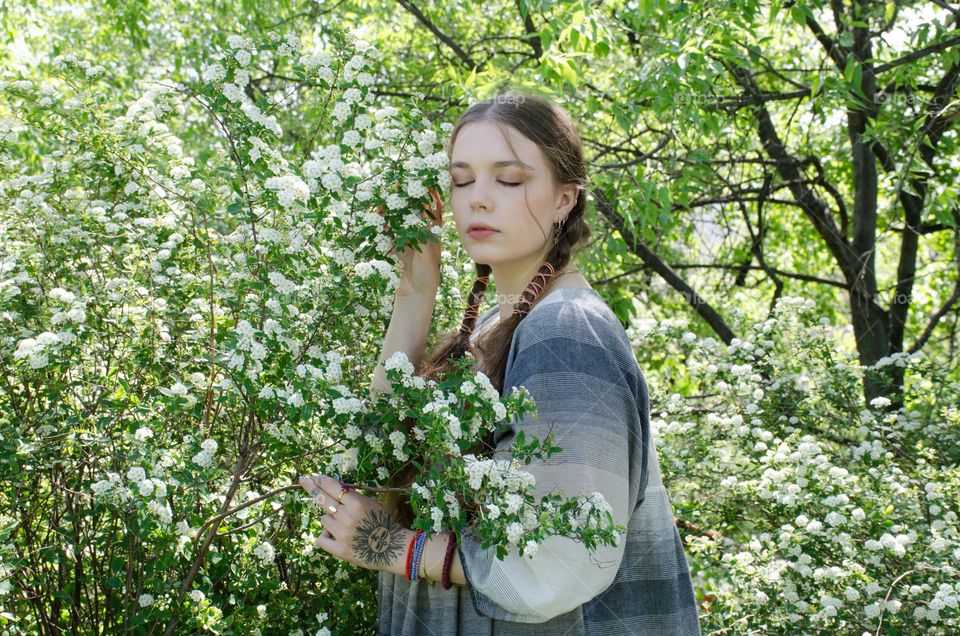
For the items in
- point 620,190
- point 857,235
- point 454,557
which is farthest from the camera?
point 857,235

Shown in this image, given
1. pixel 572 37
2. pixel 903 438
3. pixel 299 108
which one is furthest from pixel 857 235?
pixel 299 108

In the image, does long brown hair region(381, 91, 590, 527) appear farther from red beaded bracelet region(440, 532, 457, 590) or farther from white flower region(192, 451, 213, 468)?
white flower region(192, 451, 213, 468)

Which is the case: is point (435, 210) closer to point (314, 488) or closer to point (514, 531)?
point (314, 488)

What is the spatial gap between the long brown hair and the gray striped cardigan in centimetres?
13

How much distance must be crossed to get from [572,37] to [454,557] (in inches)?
110

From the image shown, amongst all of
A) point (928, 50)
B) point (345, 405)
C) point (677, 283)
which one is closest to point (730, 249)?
point (677, 283)

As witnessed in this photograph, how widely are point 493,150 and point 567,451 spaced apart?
0.74 m

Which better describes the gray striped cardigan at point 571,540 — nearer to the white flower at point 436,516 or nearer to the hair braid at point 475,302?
the white flower at point 436,516

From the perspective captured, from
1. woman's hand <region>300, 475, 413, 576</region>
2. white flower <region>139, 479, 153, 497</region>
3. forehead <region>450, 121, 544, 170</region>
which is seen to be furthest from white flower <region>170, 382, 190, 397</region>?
forehead <region>450, 121, 544, 170</region>

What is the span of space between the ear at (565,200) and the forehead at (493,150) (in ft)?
0.33

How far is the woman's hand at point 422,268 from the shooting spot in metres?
2.35

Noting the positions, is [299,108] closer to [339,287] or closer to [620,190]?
[620,190]

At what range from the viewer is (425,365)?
2.33m

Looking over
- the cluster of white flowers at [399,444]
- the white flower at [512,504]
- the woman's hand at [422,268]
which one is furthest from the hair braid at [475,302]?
the white flower at [512,504]
